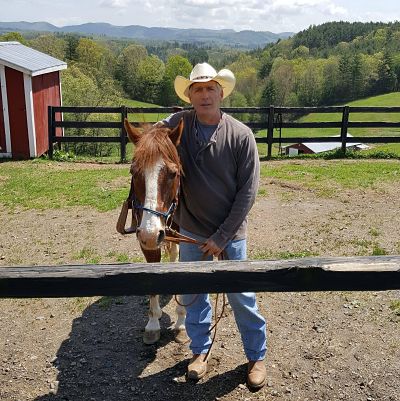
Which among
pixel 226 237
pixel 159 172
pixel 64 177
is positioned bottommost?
pixel 64 177

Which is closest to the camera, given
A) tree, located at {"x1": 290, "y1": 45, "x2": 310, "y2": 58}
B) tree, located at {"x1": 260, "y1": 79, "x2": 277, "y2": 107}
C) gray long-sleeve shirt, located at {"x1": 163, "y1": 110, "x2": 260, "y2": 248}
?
gray long-sleeve shirt, located at {"x1": 163, "y1": 110, "x2": 260, "y2": 248}

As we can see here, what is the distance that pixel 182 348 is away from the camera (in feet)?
13.0

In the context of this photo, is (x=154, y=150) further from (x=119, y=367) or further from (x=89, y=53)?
(x=89, y=53)

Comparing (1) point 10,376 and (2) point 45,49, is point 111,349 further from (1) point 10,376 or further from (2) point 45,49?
(2) point 45,49

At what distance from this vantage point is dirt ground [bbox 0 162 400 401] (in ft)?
11.2

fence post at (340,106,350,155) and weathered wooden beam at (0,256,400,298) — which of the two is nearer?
Answer: weathered wooden beam at (0,256,400,298)

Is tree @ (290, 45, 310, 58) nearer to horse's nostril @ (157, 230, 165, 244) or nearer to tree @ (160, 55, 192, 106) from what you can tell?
tree @ (160, 55, 192, 106)

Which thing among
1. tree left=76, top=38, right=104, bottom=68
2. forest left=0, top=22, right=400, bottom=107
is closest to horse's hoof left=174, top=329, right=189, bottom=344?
forest left=0, top=22, right=400, bottom=107

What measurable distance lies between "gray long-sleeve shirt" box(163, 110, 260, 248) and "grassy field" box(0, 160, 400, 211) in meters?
4.77

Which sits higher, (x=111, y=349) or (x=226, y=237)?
(x=226, y=237)

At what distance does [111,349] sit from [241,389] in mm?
1195

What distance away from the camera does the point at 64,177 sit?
33.9ft

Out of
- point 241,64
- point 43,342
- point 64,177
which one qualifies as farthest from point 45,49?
point 241,64

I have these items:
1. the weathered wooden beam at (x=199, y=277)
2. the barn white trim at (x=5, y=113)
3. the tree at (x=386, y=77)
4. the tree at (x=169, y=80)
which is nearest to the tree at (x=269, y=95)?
the tree at (x=169, y=80)
